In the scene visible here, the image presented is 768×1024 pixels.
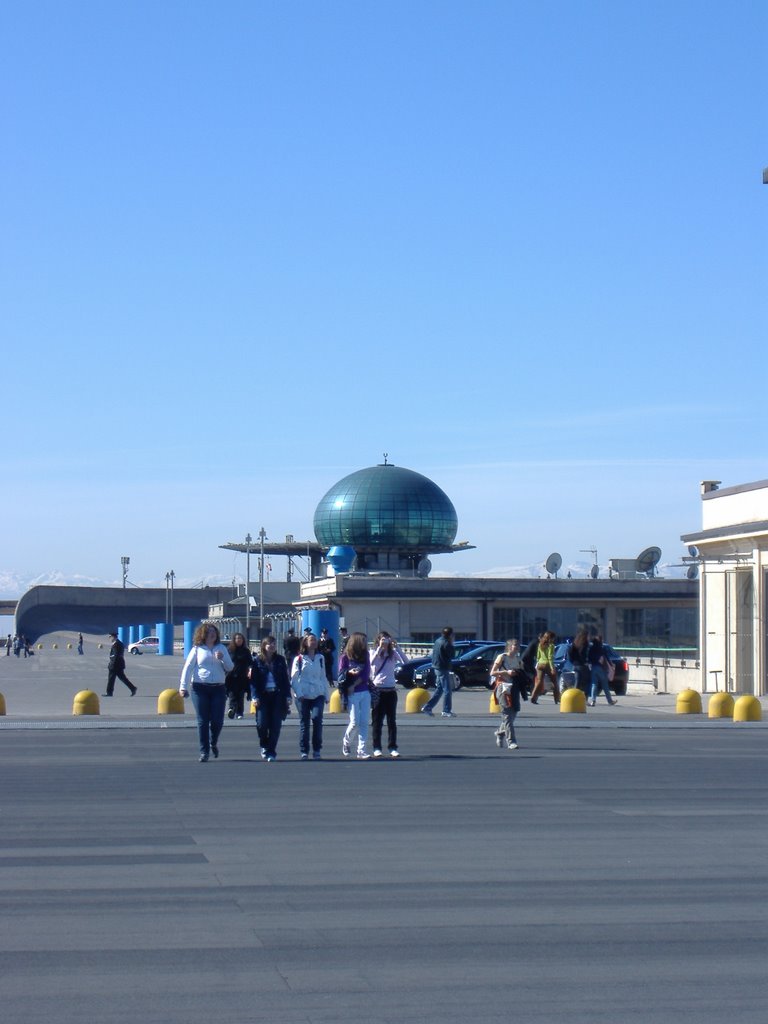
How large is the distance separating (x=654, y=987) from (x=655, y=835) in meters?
4.85

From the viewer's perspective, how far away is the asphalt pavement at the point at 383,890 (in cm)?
634

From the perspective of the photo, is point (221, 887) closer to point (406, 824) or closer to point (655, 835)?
point (406, 824)

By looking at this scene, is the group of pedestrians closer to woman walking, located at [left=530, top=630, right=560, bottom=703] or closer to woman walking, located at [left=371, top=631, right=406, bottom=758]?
woman walking, located at [left=371, top=631, right=406, bottom=758]

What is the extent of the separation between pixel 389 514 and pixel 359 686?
6832 centimetres

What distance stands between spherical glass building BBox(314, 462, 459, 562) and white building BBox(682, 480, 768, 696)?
48.5 m

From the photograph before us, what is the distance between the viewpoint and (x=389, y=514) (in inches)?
3391

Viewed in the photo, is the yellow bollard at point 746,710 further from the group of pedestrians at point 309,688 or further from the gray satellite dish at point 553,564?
the gray satellite dish at point 553,564

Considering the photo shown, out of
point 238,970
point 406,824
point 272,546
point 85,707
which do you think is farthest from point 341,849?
point 272,546

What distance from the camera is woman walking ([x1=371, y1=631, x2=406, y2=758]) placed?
721 inches

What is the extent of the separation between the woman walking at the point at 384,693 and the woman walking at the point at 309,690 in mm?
788

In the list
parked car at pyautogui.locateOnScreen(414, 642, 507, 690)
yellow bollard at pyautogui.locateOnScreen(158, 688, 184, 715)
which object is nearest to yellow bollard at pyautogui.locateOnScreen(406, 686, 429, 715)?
yellow bollard at pyautogui.locateOnScreen(158, 688, 184, 715)

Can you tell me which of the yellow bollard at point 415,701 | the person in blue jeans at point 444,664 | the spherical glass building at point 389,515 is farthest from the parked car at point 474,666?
the spherical glass building at point 389,515

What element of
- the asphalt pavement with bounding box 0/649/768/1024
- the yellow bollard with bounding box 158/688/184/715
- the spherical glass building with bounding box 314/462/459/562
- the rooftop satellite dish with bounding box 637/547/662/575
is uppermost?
the spherical glass building with bounding box 314/462/459/562

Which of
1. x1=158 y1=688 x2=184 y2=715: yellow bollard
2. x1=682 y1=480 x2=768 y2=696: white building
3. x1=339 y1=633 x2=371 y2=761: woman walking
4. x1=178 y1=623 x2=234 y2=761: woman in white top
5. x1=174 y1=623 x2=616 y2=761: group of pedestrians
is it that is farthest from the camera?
x1=682 y1=480 x2=768 y2=696: white building
